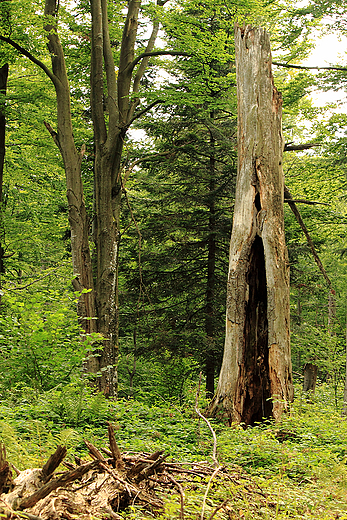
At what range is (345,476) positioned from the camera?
120 inches

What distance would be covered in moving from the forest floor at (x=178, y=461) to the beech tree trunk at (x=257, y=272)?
577mm

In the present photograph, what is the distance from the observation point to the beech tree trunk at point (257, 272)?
20.1 feet

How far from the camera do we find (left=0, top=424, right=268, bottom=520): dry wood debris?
6.00 ft

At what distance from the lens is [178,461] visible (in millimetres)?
3334

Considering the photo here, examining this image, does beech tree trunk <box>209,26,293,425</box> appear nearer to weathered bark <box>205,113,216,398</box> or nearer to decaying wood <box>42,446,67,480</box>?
decaying wood <box>42,446,67,480</box>

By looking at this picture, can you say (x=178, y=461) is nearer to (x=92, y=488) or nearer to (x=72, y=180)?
(x=92, y=488)

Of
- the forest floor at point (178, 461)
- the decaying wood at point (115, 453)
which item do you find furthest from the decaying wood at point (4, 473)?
the decaying wood at point (115, 453)

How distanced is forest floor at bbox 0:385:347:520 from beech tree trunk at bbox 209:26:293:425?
577 mm

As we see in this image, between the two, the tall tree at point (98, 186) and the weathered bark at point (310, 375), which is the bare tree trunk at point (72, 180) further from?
the weathered bark at point (310, 375)

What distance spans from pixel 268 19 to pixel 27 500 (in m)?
10.9

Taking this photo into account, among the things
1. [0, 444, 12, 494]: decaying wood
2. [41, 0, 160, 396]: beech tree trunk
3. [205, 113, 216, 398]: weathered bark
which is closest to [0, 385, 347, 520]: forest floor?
[0, 444, 12, 494]: decaying wood

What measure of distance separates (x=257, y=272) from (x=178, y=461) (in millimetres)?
3702

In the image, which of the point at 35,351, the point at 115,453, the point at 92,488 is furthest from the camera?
the point at 35,351

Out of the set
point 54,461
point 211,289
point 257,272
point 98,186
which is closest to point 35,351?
point 257,272
